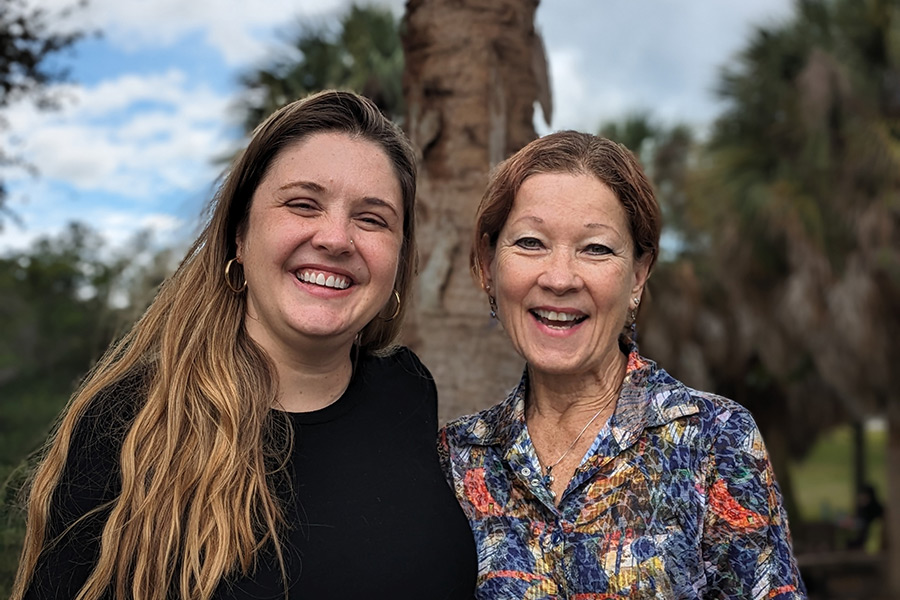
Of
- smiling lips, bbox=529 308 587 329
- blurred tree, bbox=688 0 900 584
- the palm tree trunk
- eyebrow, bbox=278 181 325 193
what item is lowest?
the palm tree trunk

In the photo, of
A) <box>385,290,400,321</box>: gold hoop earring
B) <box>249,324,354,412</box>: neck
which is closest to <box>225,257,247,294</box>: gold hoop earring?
<box>249,324,354,412</box>: neck

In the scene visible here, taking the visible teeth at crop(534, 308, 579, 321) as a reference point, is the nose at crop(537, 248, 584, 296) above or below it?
above

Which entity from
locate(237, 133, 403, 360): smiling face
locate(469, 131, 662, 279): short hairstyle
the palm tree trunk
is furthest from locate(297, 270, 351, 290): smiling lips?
the palm tree trunk

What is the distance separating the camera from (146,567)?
1.94 metres

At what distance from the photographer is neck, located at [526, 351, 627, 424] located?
2395 mm

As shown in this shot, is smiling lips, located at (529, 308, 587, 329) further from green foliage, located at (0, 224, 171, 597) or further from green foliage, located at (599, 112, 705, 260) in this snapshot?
green foliage, located at (599, 112, 705, 260)

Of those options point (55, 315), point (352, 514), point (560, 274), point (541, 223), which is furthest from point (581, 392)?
point (55, 315)

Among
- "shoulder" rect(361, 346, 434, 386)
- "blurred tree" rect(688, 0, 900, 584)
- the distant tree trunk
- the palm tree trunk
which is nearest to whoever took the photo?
"shoulder" rect(361, 346, 434, 386)

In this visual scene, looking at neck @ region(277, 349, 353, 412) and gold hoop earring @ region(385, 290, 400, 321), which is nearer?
neck @ region(277, 349, 353, 412)

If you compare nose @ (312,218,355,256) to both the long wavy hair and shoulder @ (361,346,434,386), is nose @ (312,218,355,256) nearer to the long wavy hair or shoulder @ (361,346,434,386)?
the long wavy hair

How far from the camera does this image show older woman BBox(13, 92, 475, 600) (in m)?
1.98

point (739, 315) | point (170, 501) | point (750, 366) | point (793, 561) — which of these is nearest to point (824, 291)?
point (739, 315)

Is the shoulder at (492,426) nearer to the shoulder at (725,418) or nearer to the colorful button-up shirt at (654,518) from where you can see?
the colorful button-up shirt at (654,518)

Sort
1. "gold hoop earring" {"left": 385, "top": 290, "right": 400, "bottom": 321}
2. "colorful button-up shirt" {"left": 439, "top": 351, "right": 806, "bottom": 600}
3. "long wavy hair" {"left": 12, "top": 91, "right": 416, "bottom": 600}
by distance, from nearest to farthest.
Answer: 1. "long wavy hair" {"left": 12, "top": 91, "right": 416, "bottom": 600}
2. "colorful button-up shirt" {"left": 439, "top": 351, "right": 806, "bottom": 600}
3. "gold hoop earring" {"left": 385, "top": 290, "right": 400, "bottom": 321}
